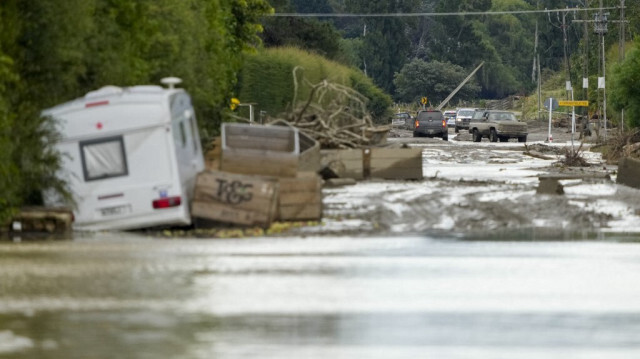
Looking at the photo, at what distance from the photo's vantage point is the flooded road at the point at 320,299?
42.7ft

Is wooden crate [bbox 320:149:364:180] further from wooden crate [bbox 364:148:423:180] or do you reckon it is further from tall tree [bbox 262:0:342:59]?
tall tree [bbox 262:0:342:59]

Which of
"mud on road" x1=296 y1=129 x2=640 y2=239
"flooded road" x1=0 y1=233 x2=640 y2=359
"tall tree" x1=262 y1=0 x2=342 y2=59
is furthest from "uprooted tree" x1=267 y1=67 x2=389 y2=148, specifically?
"tall tree" x1=262 y1=0 x2=342 y2=59

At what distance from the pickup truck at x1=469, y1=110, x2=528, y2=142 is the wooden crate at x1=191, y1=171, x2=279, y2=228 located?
6215cm

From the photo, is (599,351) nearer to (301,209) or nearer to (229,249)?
(229,249)

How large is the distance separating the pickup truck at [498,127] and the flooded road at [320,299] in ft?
212

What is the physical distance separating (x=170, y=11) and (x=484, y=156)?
26.8 meters

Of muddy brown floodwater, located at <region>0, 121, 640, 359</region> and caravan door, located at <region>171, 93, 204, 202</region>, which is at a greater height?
caravan door, located at <region>171, 93, 204, 202</region>

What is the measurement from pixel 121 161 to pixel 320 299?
31.9 ft

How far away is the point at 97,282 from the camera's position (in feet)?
58.5

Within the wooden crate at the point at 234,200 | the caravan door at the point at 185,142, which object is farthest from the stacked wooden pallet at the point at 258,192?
the caravan door at the point at 185,142

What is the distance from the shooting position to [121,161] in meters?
25.3

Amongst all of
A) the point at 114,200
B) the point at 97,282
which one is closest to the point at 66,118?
the point at 114,200

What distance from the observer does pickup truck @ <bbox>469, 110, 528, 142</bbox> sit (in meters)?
87.9

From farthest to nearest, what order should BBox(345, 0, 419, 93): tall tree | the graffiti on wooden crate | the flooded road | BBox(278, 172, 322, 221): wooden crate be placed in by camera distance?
BBox(345, 0, 419, 93): tall tree → BBox(278, 172, 322, 221): wooden crate → the graffiti on wooden crate → the flooded road
